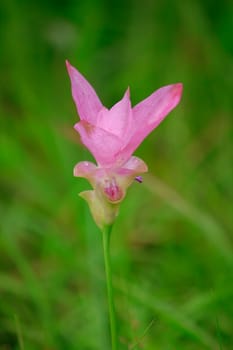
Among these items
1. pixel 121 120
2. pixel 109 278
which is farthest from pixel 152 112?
pixel 109 278

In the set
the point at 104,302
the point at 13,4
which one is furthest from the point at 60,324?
Answer: the point at 13,4

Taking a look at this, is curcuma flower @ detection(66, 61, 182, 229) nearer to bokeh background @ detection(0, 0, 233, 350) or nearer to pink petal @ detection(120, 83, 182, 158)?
pink petal @ detection(120, 83, 182, 158)

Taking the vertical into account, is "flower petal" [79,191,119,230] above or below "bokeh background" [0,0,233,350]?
above

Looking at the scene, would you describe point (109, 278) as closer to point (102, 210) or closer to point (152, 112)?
point (102, 210)

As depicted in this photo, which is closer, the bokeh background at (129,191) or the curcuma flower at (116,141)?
the curcuma flower at (116,141)

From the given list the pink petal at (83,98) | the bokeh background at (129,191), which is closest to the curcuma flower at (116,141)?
the pink petal at (83,98)

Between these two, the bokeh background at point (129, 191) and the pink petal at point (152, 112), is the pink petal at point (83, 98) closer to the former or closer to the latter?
the pink petal at point (152, 112)

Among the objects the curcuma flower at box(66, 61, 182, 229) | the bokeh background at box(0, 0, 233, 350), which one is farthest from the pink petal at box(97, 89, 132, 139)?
the bokeh background at box(0, 0, 233, 350)
